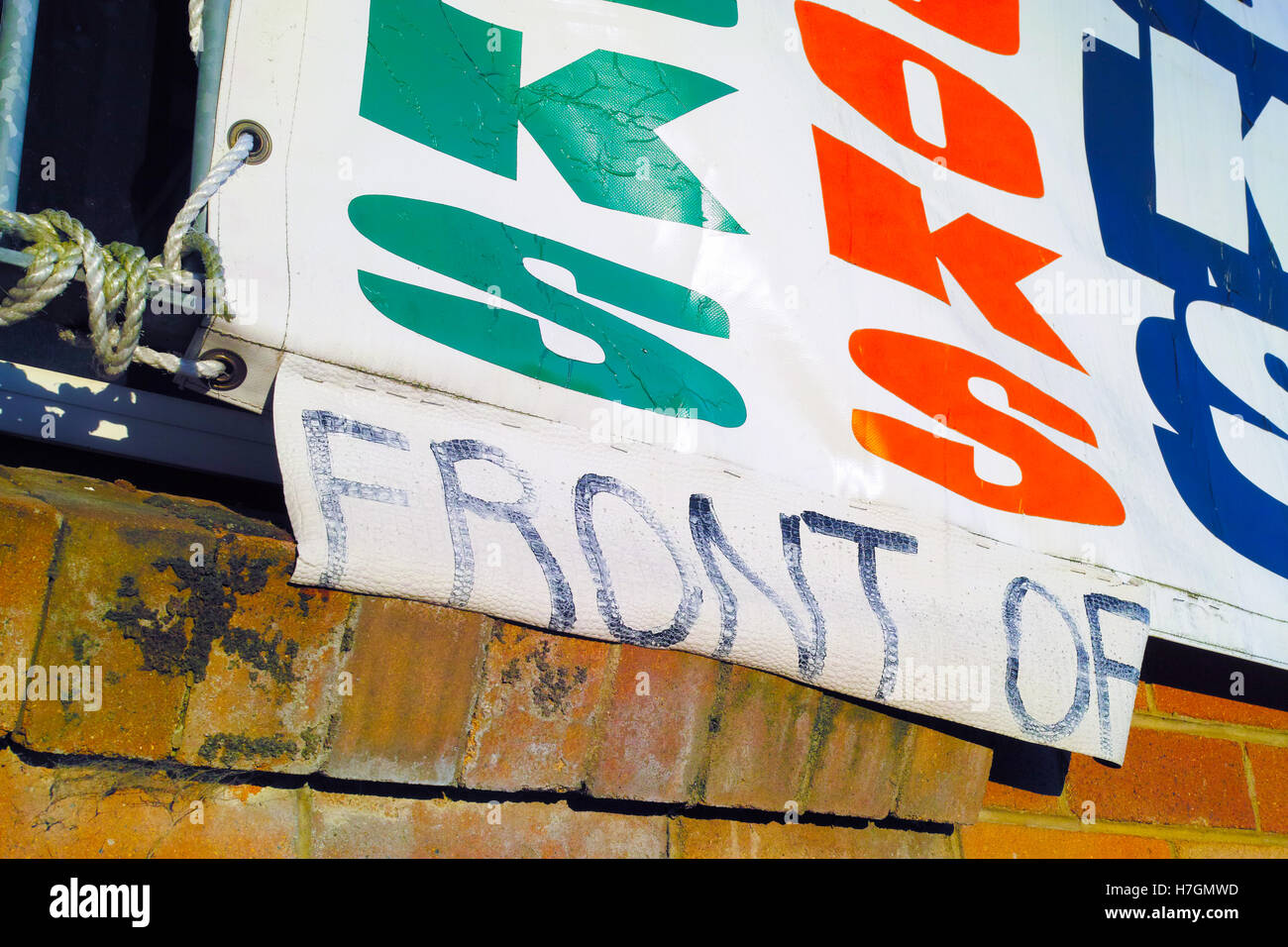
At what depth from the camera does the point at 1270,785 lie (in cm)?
175

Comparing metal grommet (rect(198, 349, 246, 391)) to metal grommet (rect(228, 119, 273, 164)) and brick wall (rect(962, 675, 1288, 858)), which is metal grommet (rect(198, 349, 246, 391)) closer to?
metal grommet (rect(228, 119, 273, 164))

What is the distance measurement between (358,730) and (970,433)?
78 centimetres

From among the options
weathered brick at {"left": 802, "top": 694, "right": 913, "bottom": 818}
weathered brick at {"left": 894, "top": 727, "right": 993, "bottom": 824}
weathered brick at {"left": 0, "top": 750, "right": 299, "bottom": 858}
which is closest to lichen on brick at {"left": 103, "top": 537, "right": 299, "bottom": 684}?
weathered brick at {"left": 0, "top": 750, "right": 299, "bottom": 858}

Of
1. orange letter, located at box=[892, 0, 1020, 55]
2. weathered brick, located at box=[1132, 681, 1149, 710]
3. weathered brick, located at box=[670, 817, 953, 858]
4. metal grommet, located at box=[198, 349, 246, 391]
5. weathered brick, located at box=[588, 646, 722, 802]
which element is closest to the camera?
metal grommet, located at box=[198, 349, 246, 391]

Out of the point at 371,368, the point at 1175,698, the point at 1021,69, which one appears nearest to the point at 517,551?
A: the point at 371,368

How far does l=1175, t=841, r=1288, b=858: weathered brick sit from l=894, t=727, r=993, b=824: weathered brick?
0.59 meters

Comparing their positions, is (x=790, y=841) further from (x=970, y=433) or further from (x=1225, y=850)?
(x=1225, y=850)

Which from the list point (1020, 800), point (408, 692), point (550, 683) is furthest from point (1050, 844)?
point (408, 692)

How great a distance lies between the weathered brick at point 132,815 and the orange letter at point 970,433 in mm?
708

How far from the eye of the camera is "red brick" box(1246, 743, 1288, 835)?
1.73m

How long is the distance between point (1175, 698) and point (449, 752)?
1.29 m

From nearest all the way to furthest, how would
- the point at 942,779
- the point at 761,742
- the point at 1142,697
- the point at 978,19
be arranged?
the point at 761,742 → the point at 942,779 → the point at 978,19 → the point at 1142,697

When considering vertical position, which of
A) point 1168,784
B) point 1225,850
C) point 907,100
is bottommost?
point 1225,850

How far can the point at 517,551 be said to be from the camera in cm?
87
